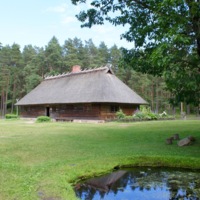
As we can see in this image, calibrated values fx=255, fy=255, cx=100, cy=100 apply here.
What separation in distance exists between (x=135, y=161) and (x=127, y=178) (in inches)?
52.0

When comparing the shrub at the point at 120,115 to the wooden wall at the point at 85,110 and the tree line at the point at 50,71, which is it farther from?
the tree line at the point at 50,71

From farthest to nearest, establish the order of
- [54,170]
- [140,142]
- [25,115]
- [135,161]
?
1. [25,115]
2. [140,142]
3. [135,161]
4. [54,170]

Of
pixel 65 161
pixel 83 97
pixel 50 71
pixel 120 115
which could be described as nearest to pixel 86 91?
pixel 83 97

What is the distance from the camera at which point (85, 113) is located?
29.1 metres

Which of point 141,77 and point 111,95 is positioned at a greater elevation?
point 141,77

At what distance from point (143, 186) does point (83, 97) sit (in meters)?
22.3

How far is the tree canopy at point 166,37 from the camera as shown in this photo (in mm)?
7066

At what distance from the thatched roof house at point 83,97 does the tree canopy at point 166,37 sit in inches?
654

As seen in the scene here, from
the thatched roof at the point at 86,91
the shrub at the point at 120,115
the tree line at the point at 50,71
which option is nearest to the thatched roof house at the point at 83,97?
the thatched roof at the point at 86,91

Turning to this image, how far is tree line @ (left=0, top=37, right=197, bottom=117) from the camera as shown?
54406 mm

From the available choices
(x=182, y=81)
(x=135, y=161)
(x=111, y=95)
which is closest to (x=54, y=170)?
(x=135, y=161)

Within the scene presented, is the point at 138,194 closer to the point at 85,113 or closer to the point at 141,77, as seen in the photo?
the point at 85,113

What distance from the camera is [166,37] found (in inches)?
272

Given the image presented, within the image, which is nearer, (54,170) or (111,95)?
(54,170)
